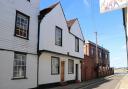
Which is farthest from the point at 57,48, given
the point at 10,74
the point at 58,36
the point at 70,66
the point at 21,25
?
the point at 10,74

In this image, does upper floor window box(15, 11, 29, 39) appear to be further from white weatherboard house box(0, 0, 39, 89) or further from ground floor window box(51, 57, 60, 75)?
ground floor window box(51, 57, 60, 75)

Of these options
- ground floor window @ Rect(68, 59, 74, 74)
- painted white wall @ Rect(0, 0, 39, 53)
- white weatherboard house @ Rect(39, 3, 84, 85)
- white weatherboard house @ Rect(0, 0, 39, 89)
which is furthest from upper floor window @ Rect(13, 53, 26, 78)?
ground floor window @ Rect(68, 59, 74, 74)

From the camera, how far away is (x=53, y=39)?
1788 centimetres

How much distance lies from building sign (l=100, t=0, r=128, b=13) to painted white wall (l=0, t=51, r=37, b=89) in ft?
29.5

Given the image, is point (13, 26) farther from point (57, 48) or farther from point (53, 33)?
point (57, 48)

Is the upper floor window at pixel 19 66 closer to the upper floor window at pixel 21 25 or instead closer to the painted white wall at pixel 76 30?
the upper floor window at pixel 21 25

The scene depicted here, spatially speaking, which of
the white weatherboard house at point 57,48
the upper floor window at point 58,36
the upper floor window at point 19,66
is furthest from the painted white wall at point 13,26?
the upper floor window at point 58,36

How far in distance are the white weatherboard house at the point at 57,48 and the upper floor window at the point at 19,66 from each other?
6.91 feet

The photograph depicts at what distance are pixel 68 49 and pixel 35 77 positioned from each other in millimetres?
6875

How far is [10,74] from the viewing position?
12586 mm

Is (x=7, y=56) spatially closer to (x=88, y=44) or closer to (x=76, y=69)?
(x=76, y=69)

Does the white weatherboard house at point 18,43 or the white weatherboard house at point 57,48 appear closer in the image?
the white weatherboard house at point 18,43

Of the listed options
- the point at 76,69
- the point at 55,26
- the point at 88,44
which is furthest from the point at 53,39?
the point at 88,44

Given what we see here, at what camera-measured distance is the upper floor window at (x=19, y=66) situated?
13223mm
